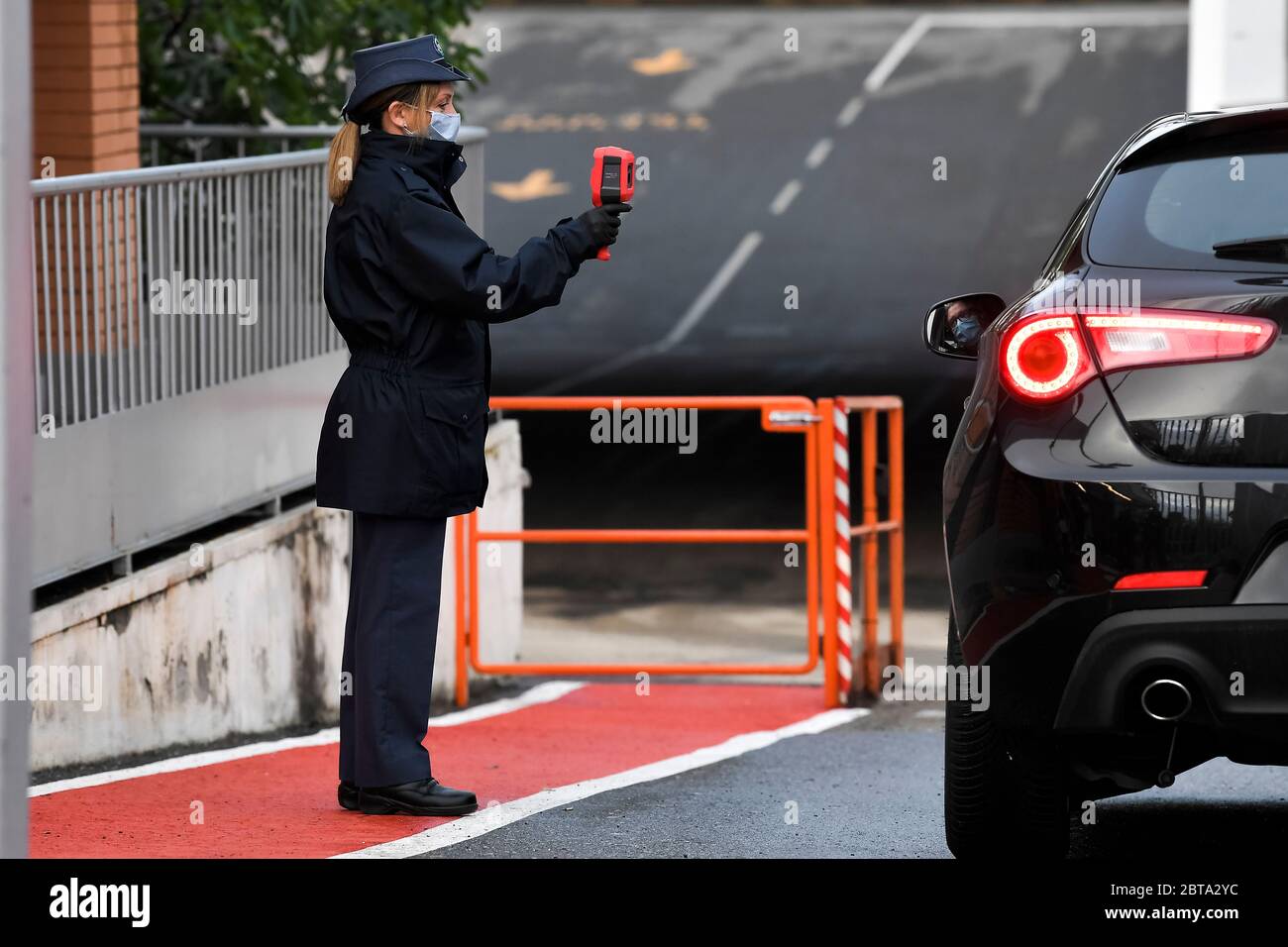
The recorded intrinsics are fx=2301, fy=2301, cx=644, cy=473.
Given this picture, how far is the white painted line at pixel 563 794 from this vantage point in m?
5.54

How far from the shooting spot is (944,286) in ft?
102

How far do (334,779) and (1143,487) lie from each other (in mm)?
3344

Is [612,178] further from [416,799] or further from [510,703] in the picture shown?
[510,703]

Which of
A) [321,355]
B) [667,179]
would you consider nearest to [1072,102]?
[667,179]

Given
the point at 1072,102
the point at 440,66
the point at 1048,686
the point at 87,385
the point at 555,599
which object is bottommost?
the point at 555,599

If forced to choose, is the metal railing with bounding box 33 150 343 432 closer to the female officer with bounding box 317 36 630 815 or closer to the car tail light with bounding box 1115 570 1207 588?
the female officer with bounding box 317 36 630 815

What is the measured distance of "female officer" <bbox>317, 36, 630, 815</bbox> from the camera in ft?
18.7

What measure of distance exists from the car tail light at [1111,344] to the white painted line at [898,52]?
37.1m

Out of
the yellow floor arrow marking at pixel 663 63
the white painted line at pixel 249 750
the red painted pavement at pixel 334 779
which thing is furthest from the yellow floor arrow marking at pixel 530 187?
the red painted pavement at pixel 334 779

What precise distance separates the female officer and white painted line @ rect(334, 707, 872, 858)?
0.14 metres

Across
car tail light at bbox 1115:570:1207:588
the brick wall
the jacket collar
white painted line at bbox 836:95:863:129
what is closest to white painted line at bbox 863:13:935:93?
white painted line at bbox 836:95:863:129

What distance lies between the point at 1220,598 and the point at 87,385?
14.2ft
